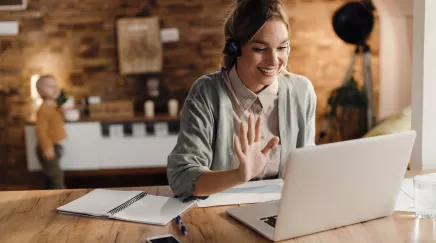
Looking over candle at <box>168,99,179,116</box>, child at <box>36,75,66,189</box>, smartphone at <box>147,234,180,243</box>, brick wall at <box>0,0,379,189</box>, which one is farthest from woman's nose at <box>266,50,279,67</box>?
brick wall at <box>0,0,379,189</box>

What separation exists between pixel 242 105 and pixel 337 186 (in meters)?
0.68

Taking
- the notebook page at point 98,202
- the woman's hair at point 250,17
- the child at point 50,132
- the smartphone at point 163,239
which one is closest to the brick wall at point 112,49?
the child at point 50,132

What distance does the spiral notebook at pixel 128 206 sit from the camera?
1557mm

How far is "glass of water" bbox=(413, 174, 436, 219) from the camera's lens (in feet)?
5.02

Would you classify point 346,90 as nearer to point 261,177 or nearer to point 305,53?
point 305,53

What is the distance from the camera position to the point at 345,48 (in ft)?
A: 18.0

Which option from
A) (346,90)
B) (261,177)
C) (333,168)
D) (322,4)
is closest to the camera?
(333,168)

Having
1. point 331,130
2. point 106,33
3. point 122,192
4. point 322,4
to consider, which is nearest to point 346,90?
point 331,130

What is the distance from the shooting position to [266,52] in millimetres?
1819

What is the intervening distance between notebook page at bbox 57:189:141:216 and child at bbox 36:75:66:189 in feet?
10.3

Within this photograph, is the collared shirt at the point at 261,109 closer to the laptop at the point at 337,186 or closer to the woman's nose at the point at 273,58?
the woman's nose at the point at 273,58

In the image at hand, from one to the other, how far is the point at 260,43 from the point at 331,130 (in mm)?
3824

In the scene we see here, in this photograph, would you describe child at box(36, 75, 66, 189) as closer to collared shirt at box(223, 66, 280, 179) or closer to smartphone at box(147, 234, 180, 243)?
collared shirt at box(223, 66, 280, 179)

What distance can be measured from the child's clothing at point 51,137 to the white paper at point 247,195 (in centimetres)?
330
